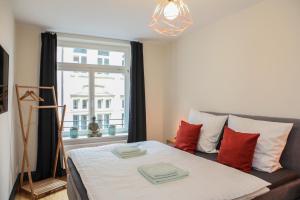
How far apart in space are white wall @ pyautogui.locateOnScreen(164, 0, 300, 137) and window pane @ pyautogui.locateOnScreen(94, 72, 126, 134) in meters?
1.15

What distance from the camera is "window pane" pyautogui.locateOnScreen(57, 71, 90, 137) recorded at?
11.7 feet

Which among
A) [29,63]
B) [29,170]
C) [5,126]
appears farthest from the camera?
[29,63]

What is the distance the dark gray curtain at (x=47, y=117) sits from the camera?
319cm

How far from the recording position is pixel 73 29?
328 cm

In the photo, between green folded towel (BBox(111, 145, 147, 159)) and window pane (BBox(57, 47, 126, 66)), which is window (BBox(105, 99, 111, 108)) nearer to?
window pane (BBox(57, 47, 126, 66))

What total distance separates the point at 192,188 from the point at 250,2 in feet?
6.79

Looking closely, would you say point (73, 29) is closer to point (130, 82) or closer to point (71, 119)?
point (130, 82)

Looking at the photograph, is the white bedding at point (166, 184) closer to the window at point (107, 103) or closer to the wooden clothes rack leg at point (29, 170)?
the wooden clothes rack leg at point (29, 170)

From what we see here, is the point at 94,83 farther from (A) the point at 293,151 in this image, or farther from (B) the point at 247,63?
(A) the point at 293,151

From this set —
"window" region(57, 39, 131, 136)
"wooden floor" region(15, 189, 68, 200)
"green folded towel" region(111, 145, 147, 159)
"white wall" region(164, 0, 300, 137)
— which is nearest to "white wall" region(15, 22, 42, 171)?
"window" region(57, 39, 131, 136)

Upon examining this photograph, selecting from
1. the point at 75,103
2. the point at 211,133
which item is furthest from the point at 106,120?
the point at 211,133

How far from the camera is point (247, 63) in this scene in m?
2.51

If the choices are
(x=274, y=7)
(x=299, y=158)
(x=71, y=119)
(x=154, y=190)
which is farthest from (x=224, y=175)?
(x=71, y=119)

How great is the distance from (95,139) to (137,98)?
1015mm
